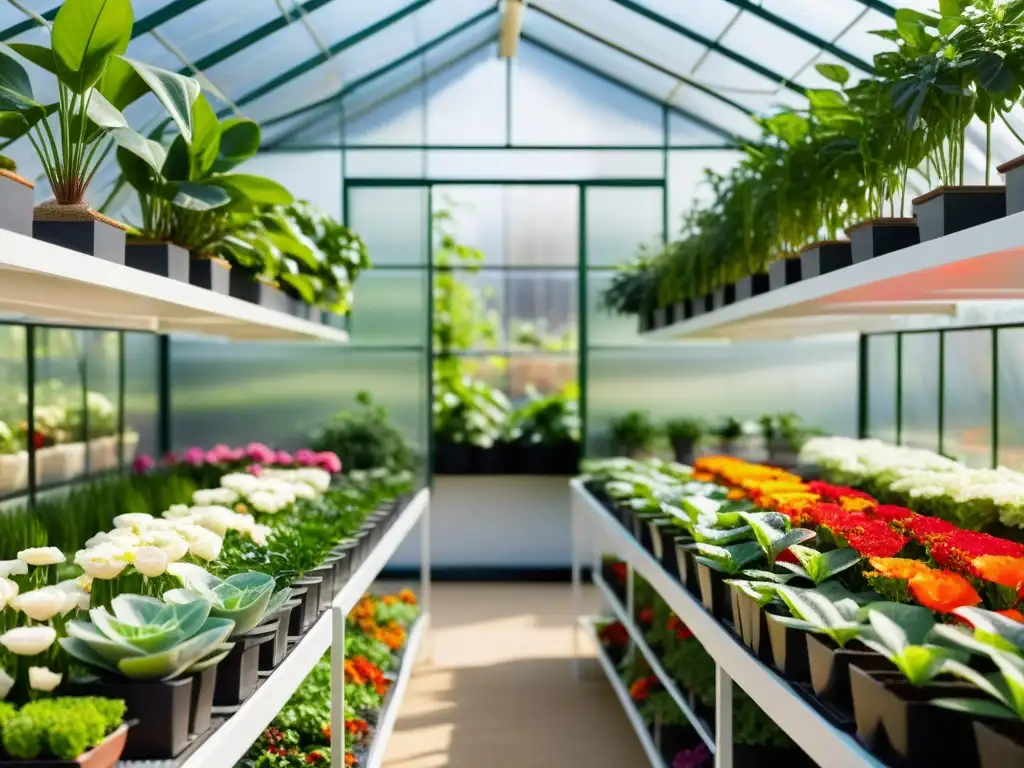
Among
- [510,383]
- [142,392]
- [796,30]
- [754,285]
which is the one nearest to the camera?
[754,285]

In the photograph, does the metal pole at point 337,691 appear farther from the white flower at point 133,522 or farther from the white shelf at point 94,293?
the white shelf at point 94,293

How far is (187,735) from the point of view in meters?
1.61

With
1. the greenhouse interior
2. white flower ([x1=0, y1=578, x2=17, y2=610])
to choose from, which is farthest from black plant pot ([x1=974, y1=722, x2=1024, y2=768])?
white flower ([x1=0, y1=578, x2=17, y2=610])

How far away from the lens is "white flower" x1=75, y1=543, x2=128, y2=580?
1.81 metres

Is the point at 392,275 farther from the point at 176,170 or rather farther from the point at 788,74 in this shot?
the point at 176,170

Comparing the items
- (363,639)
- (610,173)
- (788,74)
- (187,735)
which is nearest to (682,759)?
(363,639)

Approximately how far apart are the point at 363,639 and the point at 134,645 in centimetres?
285

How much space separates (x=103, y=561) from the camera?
1.83 metres

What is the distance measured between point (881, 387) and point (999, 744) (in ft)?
13.9

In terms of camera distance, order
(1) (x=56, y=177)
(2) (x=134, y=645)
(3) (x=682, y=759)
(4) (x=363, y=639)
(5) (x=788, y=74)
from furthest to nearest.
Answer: (5) (x=788, y=74) < (4) (x=363, y=639) < (3) (x=682, y=759) < (1) (x=56, y=177) < (2) (x=134, y=645)

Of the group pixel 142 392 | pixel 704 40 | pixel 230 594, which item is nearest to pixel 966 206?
pixel 230 594

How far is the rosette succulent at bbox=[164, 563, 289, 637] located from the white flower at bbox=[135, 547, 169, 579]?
6cm

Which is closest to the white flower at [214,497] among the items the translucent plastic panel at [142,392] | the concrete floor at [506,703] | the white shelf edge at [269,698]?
the white shelf edge at [269,698]

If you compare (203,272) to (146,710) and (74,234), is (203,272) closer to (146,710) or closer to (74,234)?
(74,234)
